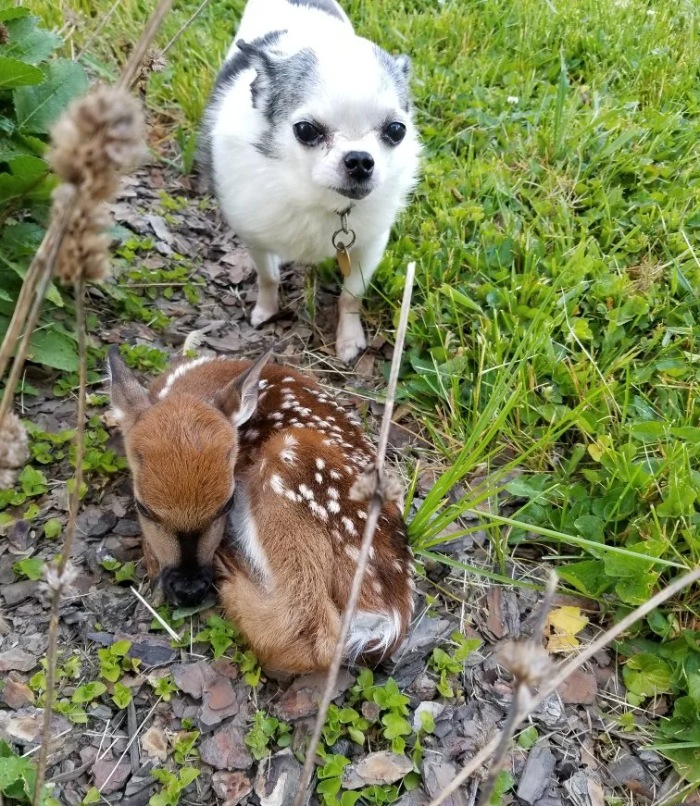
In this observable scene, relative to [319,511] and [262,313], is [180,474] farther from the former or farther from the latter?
[262,313]

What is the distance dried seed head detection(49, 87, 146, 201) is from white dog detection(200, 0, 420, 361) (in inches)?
71.5

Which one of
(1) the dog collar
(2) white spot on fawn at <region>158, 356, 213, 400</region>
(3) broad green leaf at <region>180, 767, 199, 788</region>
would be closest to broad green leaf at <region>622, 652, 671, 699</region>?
(3) broad green leaf at <region>180, 767, 199, 788</region>

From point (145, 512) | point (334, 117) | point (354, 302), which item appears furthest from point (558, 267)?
point (145, 512)

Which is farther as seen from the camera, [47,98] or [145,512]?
[47,98]

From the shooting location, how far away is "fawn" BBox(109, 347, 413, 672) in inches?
90.9

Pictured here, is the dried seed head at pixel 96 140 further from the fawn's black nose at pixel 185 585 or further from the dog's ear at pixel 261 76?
the dog's ear at pixel 261 76

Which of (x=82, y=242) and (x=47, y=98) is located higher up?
(x=82, y=242)

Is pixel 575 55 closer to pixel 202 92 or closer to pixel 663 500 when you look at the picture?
pixel 202 92

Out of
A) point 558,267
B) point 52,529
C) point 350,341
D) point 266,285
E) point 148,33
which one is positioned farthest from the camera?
point 266,285

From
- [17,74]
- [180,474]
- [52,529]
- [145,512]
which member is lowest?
[52,529]

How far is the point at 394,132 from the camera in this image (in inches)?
117

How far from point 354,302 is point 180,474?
1632mm

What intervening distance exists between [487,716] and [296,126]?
2.49 m

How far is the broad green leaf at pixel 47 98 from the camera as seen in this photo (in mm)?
2828
